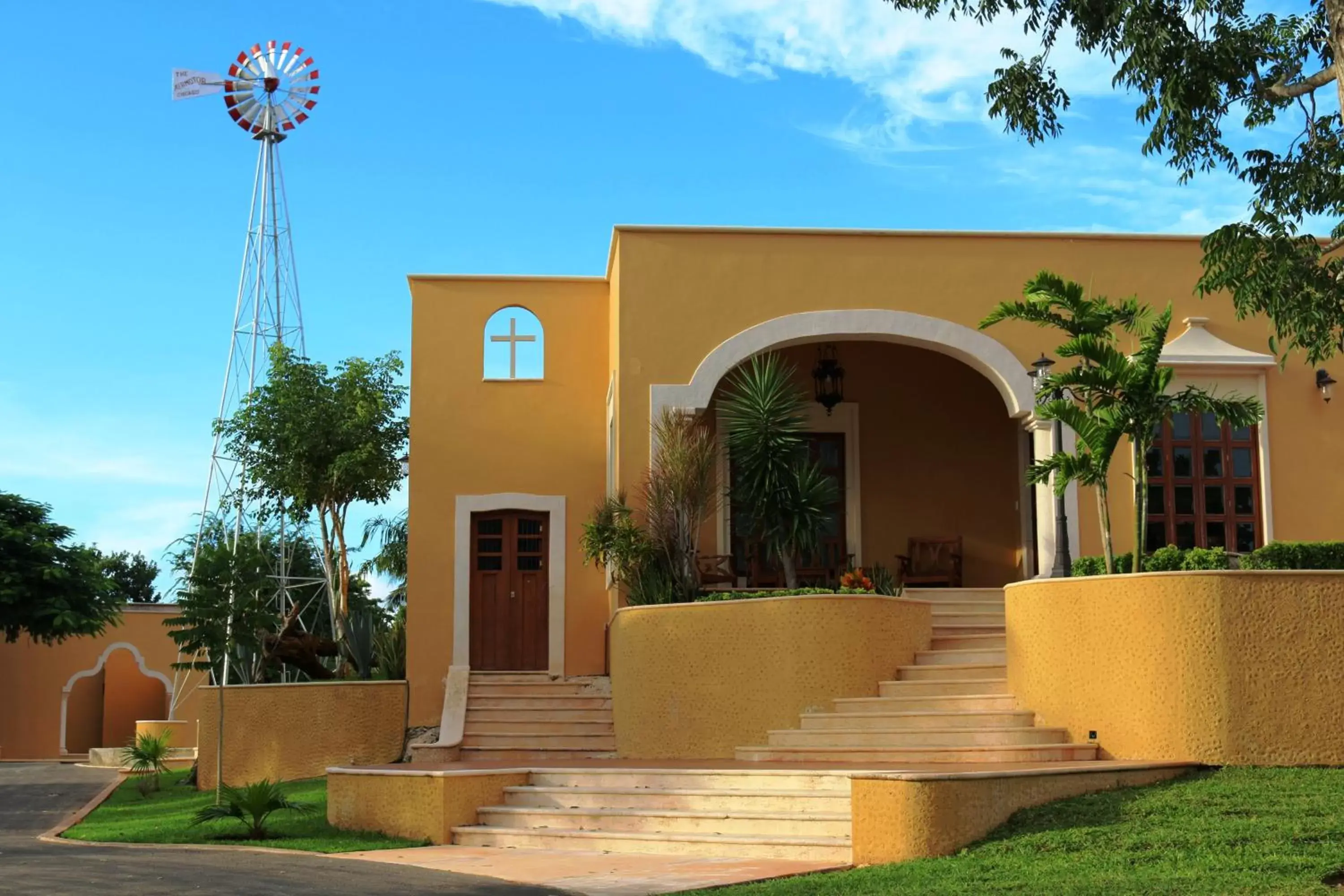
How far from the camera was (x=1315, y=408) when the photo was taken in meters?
17.5

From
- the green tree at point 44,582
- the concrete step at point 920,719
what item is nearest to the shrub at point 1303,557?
the concrete step at point 920,719

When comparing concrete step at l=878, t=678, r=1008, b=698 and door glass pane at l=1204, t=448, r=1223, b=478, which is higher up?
door glass pane at l=1204, t=448, r=1223, b=478

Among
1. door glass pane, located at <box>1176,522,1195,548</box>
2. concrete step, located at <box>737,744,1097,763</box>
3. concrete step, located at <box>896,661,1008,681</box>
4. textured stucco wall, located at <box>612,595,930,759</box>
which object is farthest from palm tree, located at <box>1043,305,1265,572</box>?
door glass pane, located at <box>1176,522,1195,548</box>

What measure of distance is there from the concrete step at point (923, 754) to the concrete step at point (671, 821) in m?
1.63

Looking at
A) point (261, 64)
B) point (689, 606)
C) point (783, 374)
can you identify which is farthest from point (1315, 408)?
point (261, 64)

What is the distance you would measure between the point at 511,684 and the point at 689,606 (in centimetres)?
424

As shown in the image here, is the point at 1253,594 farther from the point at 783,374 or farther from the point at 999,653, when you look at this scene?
the point at 783,374

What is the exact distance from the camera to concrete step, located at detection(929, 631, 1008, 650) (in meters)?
15.2

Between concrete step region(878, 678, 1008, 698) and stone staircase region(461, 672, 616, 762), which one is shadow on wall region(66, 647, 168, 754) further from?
concrete step region(878, 678, 1008, 698)

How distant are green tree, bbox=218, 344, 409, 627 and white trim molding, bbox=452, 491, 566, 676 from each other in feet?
11.3

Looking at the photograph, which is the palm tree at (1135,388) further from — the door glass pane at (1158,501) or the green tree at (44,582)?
the green tree at (44,582)

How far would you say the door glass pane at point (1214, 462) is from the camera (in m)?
17.6

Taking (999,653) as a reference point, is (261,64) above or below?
above

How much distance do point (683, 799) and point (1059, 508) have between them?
520 centimetres
